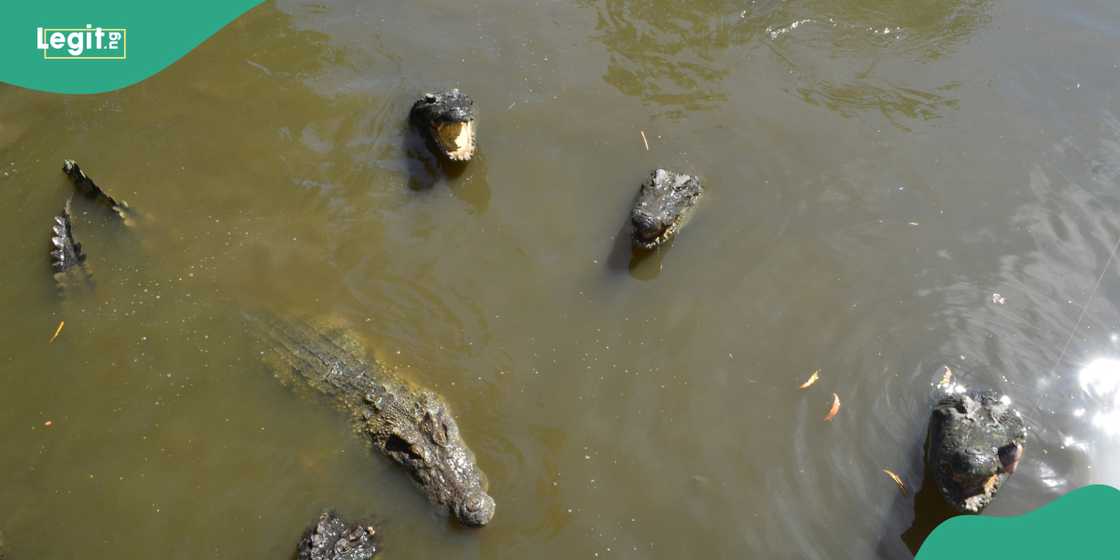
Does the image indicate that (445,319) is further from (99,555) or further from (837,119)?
(837,119)

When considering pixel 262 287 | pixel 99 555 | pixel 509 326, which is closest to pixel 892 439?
pixel 509 326

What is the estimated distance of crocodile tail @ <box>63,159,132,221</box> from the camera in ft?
19.6

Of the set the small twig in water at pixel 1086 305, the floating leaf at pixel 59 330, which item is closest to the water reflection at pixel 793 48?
the small twig in water at pixel 1086 305

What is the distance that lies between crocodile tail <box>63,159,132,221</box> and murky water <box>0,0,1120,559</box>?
146 mm

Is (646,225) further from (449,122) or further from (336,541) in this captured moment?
(336,541)

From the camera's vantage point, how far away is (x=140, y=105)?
678cm

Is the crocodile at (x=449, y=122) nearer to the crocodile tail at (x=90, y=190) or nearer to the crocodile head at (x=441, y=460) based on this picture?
the crocodile head at (x=441, y=460)

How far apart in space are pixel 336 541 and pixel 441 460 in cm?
86

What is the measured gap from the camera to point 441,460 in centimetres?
489

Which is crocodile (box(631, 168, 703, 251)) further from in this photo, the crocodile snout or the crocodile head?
the crocodile snout

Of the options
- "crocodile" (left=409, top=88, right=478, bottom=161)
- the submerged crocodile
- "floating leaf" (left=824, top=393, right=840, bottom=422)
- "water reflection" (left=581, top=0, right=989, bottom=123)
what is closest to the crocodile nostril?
Result: "water reflection" (left=581, top=0, right=989, bottom=123)

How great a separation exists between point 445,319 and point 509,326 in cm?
55

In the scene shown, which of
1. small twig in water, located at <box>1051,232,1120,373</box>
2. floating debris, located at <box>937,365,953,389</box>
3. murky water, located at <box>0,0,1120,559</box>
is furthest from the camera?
small twig in water, located at <box>1051,232,1120,373</box>

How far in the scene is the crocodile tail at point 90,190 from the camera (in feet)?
19.6
